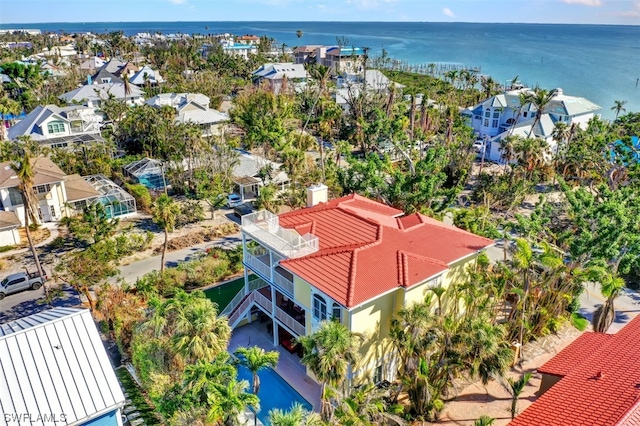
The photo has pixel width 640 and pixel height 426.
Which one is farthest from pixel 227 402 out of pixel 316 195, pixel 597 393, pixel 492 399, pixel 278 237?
pixel 316 195

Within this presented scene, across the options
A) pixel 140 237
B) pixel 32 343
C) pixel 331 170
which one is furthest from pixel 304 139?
pixel 32 343

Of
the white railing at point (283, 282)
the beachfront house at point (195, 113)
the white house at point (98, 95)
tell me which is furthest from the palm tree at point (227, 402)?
the white house at point (98, 95)

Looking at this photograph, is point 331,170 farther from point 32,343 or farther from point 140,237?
point 32,343

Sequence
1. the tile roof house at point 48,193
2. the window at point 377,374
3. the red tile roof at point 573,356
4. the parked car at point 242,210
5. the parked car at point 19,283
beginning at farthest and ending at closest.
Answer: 1. the parked car at point 242,210
2. the tile roof house at point 48,193
3. the parked car at point 19,283
4. the window at point 377,374
5. the red tile roof at point 573,356

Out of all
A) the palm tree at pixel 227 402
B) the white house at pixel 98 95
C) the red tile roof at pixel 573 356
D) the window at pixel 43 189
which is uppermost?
the palm tree at pixel 227 402

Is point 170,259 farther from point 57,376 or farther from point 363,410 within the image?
point 363,410

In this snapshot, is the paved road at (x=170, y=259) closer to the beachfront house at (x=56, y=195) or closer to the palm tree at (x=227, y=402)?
the beachfront house at (x=56, y=195)

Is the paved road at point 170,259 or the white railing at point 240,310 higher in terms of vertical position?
the white railing at point 240,310
